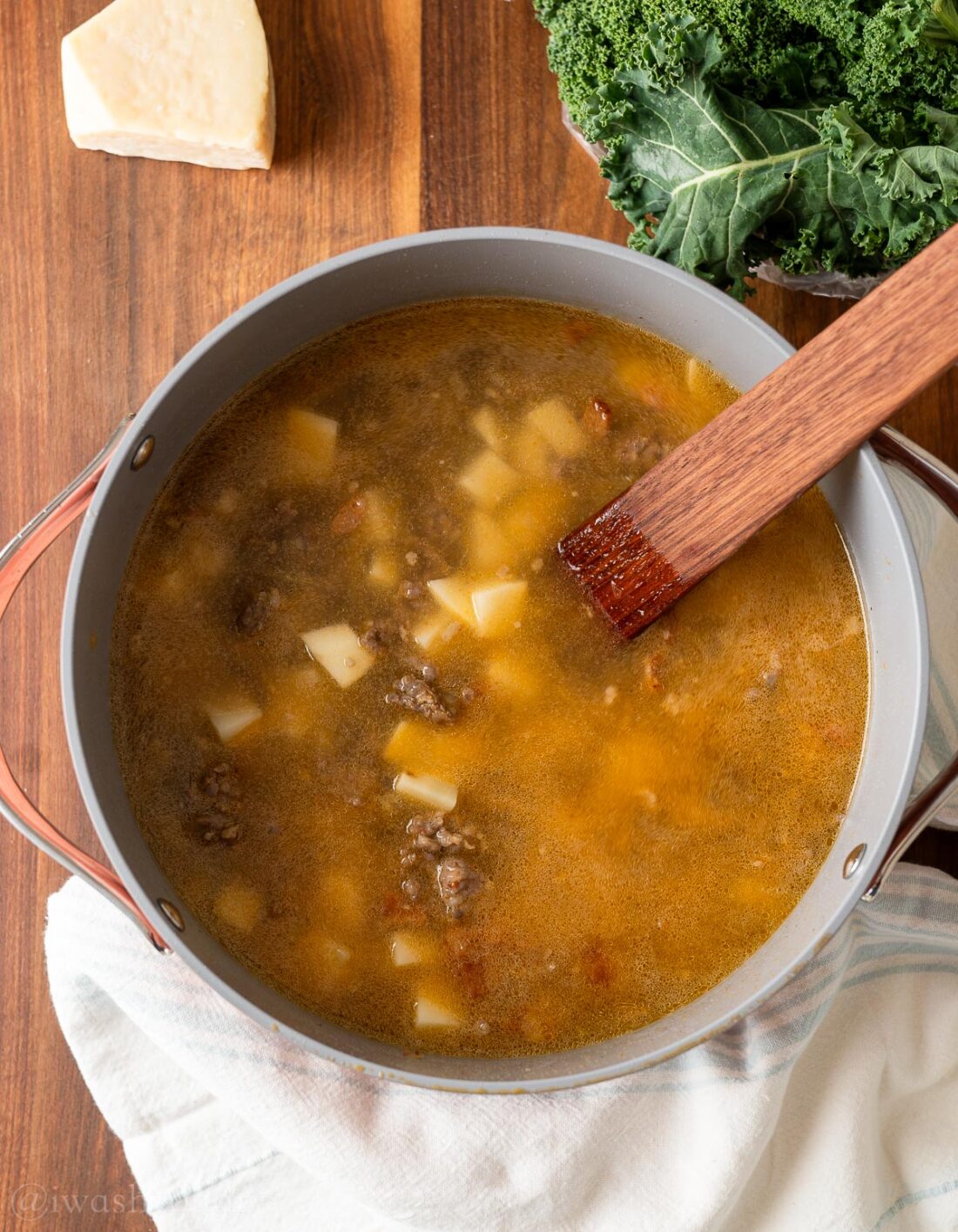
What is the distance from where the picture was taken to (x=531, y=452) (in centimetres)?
199

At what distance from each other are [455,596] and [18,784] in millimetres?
716

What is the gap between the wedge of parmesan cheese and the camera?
2.10 metres

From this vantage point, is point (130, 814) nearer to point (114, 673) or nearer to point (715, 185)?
point (114, 673)

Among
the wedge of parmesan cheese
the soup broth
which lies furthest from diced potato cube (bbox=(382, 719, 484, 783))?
the wedge of parmesan cheese

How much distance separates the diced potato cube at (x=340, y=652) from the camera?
1944mm

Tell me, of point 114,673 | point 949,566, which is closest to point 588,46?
point 949,566

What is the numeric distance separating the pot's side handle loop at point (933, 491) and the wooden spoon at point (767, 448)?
0.38 feet

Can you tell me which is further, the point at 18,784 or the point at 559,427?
the point at 559,427

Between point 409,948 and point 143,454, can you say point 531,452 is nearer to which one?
point 143,454

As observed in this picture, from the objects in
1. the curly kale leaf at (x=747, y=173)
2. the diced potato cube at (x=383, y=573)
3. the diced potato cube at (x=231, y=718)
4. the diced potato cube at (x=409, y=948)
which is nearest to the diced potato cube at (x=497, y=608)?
the diced potato cube at (x=383, y=573)

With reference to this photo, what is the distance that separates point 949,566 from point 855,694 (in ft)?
1.28

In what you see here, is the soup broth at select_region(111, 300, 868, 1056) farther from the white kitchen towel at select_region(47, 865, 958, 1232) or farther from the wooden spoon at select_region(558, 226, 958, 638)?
the white kitchen towel at select_region(47, 865, 958, 1232)

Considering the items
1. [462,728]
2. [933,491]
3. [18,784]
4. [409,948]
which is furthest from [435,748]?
[933,491]

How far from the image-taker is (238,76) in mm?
2117
